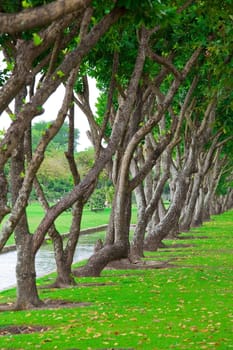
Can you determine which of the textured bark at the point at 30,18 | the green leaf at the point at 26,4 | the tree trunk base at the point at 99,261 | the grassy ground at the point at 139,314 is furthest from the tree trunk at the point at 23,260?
the textured bark at the point at 30,18

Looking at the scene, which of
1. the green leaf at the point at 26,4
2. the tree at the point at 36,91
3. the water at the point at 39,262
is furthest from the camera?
the water at the point at 39,262

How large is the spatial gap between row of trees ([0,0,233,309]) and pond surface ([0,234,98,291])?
2.73 metres

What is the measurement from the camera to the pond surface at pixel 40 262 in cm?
2436

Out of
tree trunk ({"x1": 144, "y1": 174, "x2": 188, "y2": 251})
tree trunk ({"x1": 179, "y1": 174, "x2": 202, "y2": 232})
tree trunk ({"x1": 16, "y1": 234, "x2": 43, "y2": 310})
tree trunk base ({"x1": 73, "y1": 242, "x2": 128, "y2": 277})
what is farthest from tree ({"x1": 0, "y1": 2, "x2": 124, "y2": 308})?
tree trunk ({"x1": 179, "y1": 174, "x2": 202, "y2": 232})

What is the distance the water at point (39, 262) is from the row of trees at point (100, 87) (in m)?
2.71

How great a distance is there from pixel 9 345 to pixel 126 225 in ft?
35.1

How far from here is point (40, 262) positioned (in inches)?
1168

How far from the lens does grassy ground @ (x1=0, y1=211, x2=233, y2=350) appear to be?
11883 mm

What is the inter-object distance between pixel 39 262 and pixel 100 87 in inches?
261

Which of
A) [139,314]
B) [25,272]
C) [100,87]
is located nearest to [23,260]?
[25,272]

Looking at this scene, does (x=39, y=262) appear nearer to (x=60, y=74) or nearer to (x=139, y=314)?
(x=139, y=314)

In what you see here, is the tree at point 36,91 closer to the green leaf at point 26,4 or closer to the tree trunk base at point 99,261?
the green leaf at point 26,4

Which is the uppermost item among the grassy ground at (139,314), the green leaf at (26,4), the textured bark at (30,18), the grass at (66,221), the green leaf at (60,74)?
the grass at (66,221)

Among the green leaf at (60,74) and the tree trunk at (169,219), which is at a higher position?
the green leaf at (60,74)
